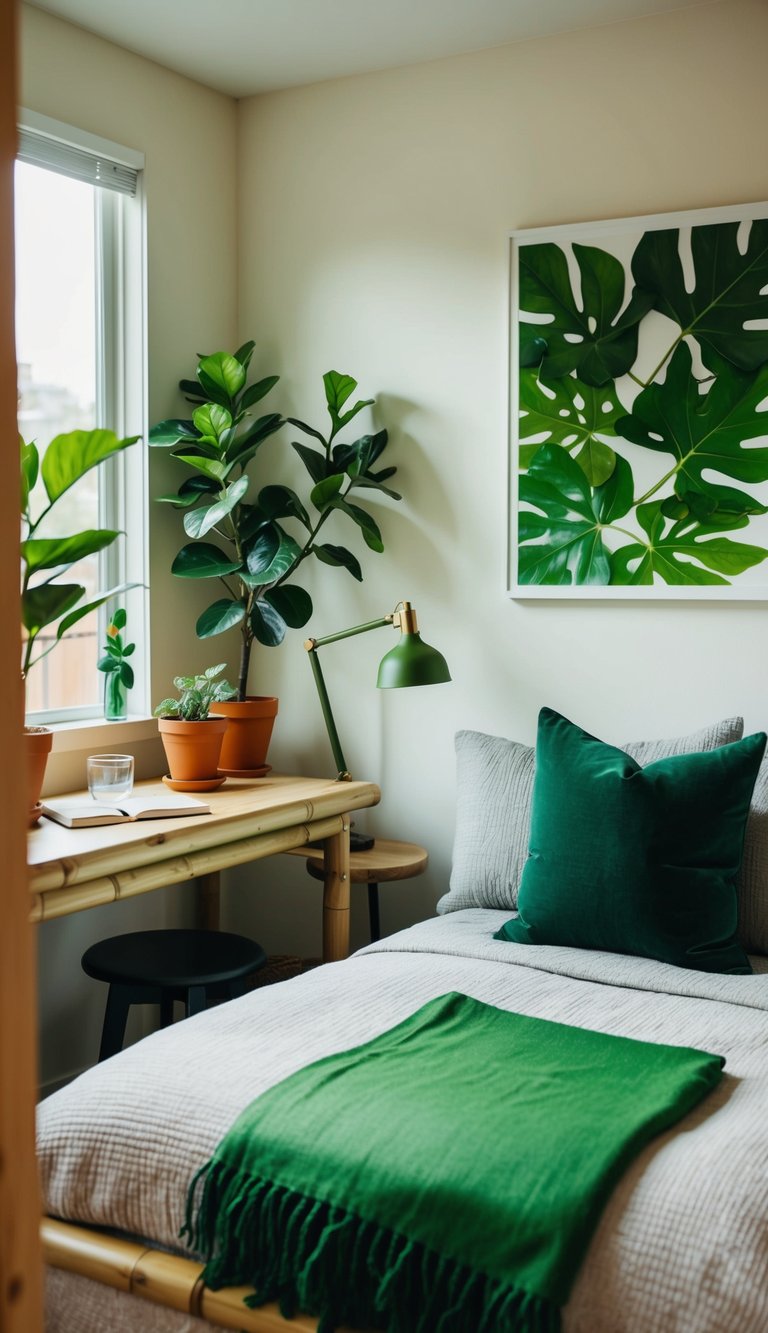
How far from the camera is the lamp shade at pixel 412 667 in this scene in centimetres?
286

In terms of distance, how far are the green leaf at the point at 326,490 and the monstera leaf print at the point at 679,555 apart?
73 cm

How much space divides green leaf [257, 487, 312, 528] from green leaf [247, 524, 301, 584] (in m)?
0.08

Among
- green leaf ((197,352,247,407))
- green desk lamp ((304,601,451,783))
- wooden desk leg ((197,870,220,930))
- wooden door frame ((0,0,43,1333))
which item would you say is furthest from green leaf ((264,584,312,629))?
wooden door frame ((0,0,43,1333))

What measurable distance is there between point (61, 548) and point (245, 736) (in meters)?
1.01

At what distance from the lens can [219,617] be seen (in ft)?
10.4

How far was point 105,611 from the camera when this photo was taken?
3.20 meters

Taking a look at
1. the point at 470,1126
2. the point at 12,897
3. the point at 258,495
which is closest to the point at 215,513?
the point at 258,495

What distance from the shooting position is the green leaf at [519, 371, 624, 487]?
9.70 feet

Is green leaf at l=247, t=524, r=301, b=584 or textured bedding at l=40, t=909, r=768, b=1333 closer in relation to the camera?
textured bedding at l=40, t=909, r=768, b=1333

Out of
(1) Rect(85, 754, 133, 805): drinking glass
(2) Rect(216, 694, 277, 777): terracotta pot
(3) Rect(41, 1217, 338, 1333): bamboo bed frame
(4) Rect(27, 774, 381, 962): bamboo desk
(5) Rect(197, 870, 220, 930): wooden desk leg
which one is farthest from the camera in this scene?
(5) Rect(197, 870, 220, 930): wooden desk leg

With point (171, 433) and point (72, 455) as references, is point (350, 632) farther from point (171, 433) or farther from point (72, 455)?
point (72, 455)

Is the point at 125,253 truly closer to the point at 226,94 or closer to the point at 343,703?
the point at 226,94

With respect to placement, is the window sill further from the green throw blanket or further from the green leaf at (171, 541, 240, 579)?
the green throw blanket

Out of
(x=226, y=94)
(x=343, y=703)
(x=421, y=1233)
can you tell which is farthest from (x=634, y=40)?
(x=421, y=1233)
